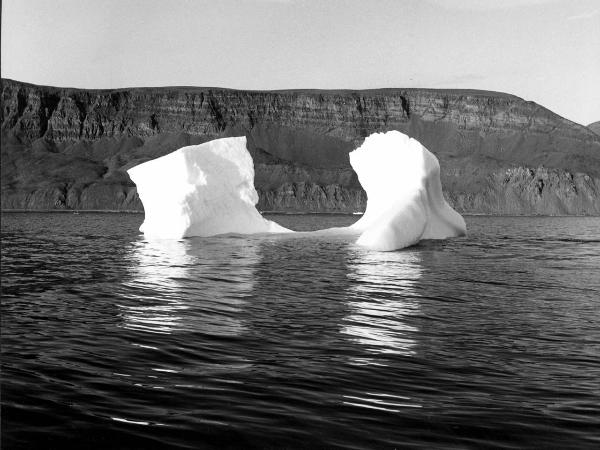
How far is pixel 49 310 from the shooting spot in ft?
49.0

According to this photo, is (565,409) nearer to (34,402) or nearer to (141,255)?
(34,402)

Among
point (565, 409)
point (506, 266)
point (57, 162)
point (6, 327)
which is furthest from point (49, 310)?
point (57, 162)

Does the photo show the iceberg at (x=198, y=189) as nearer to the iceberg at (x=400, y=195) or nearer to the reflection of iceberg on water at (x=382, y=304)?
the iceberg at (x=400, y=195)

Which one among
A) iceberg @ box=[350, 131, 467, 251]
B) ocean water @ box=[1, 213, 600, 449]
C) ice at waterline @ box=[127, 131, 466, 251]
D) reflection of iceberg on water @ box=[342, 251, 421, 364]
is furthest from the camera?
ice at waterline @ box=[127, 131, 466, 251]

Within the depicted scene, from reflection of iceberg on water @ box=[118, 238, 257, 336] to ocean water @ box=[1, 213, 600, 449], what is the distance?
0.09 metres

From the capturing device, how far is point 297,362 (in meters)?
10.3

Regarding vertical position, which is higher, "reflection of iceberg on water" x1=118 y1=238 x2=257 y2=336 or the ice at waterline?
the ice at waterline

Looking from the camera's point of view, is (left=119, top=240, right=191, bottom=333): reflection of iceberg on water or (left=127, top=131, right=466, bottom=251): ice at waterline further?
(left=127, top=131, right=466, bottom=251): ice at waterline

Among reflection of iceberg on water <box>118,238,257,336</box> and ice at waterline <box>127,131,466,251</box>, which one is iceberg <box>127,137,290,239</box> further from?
reflection of iceberg on water <box>118,238,257,336</box>

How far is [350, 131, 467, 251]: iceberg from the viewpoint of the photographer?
109 ft

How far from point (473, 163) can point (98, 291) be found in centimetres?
18709

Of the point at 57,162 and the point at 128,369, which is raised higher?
the point at 57,162

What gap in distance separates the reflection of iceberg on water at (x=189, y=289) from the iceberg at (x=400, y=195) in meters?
6.52

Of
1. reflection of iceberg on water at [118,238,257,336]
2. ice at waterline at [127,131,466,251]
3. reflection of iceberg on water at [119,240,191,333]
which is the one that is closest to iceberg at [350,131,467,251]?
ice at waterline at [127,131,466,251]
